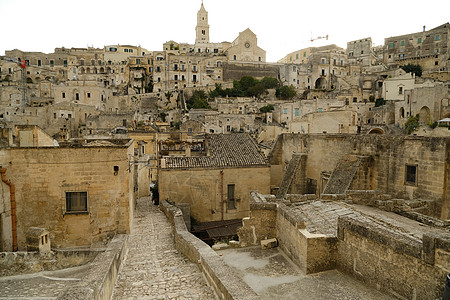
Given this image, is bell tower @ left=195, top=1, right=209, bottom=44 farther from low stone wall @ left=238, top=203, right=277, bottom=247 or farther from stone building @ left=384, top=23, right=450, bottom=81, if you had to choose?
low stone wall @ left=238, top=203, right=277, bottom=247

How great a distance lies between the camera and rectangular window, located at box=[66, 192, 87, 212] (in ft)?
34.2

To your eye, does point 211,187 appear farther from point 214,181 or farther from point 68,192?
point 68,192

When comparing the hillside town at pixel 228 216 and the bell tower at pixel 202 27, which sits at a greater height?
the bell tower at pixel 202 27

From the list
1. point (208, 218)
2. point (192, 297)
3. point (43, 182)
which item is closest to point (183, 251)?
point (192, 297)

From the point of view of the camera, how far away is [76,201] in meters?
10.5

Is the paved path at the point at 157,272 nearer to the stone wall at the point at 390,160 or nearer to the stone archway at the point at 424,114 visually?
the stone wall at the point at 390,160

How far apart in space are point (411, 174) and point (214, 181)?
31.6 ft

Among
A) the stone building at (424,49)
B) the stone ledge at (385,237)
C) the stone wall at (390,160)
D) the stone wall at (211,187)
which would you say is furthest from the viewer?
the stone building at (424,49)

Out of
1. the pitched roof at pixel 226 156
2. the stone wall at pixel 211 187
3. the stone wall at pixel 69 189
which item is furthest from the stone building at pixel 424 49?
the stone wall at pixel 69 189

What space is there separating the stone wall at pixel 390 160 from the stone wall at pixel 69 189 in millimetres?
9582

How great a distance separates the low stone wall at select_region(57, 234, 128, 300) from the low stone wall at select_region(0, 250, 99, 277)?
79cm

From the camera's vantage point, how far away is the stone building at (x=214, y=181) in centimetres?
1662

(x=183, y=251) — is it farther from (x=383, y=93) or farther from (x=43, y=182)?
(x=383, y=93)

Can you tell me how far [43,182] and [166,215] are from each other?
534 cm
